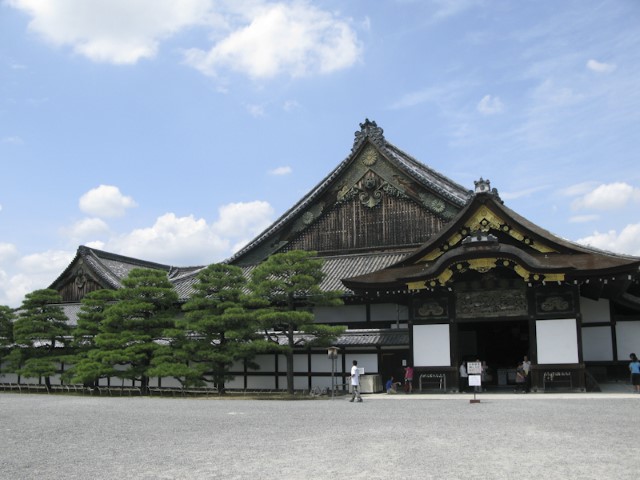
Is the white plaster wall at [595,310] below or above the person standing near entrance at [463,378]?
above

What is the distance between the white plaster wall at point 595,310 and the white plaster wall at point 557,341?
3497mm

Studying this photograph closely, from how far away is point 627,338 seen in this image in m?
25.9

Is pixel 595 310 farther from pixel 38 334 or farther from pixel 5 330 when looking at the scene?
pixel 5 330

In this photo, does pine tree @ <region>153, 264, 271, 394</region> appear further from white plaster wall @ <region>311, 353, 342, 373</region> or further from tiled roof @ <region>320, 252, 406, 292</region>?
tiled roof @ <region>320, 252, 406, 292</region>

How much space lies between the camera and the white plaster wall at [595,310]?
2633 centimetres

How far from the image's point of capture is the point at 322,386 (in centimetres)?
2819

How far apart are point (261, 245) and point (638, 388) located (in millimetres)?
20507

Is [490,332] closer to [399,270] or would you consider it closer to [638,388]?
[399,270]

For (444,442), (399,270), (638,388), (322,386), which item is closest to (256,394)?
(322,386)

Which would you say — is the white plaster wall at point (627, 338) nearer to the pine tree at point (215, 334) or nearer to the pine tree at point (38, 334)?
the pine tree at point (215, 334)

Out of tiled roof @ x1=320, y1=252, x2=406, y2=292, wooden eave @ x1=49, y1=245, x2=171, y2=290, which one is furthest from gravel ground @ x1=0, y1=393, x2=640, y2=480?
wooden eave @ x1=49, y1=245, x2=171, y2=290

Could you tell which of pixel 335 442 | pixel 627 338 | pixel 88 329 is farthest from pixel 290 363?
pixel 335 442

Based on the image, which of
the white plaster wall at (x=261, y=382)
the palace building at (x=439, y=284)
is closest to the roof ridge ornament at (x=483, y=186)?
the palace building at (x=439, y=284)

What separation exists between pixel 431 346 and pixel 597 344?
695 centimetres
